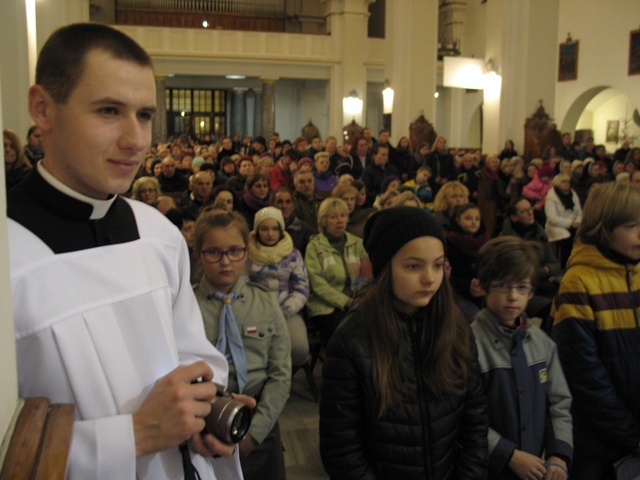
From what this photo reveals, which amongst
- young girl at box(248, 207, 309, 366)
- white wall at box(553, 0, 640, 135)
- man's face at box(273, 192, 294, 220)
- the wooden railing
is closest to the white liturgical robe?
young girl at box(248, 207, 309, 366)

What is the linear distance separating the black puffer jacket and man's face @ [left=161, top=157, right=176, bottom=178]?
6.19 metres

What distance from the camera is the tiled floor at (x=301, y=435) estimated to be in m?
3.37

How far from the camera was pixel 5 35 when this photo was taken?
5.86 meters

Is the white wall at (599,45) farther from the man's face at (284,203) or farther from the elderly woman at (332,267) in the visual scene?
the elderly woman at (332,267)

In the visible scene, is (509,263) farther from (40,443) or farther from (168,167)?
(168,167)

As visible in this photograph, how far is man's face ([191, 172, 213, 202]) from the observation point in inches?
232

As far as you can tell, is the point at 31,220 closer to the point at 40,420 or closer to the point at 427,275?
the point at 40,420

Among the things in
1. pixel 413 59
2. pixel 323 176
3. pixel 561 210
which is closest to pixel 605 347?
pixel 323 176

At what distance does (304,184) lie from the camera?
247 inches

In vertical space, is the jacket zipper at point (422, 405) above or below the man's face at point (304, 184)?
below

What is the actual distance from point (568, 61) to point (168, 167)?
16.6 meters

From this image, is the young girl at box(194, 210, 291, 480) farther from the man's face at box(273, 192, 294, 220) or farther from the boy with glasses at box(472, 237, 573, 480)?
the man's face at box(273, 192, 294, 220)

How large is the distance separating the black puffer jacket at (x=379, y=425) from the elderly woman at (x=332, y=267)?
2.38 meters

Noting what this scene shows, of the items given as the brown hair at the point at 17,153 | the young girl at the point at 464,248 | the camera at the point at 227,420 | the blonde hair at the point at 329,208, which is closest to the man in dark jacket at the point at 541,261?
the young girl at the point at 464,248
